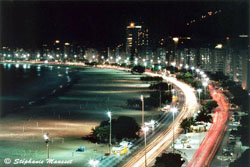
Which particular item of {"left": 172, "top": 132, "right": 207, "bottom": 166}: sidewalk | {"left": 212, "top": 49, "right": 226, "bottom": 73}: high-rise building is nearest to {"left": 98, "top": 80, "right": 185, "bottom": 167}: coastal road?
{"left": 172, "top": 132, "right": 207, "bottom": 166}: sidewalk

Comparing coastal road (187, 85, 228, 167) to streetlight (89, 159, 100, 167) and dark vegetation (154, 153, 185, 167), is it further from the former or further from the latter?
streetlight (89, 159, 100, 167)

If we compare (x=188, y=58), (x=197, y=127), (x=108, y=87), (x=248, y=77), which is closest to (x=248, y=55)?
(x=248, y=77)

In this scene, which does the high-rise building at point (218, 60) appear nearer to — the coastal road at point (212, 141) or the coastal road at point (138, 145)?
the coastal road at point (212, 141)

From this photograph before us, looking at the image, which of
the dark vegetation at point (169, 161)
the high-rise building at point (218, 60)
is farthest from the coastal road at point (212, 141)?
the high-rise building at point (218, 60)

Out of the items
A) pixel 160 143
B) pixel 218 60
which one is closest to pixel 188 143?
pixel 160 143

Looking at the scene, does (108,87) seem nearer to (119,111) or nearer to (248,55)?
(248,55)

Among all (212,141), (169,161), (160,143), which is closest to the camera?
(169,161)

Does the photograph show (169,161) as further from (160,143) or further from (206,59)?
(206,59)

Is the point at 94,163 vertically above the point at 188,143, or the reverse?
the point at 188,143
